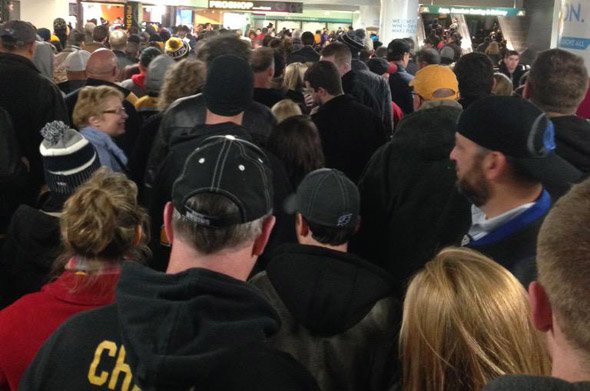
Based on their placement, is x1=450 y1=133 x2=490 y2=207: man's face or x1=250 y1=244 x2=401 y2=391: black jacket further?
x1=450 y1=133 x2=490 y2=207: man's face

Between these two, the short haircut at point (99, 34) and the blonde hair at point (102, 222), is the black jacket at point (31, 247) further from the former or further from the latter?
the short haircut at point (99, 34)

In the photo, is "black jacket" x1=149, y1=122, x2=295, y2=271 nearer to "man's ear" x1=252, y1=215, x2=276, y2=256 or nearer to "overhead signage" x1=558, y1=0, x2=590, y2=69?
"man's ear" x1=252, y1=215, x2=276, y2=256

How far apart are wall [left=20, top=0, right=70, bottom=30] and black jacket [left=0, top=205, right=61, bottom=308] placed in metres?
15.6

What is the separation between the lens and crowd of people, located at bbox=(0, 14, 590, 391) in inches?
62.1

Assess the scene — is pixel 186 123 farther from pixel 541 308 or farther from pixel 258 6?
pixel 258 6

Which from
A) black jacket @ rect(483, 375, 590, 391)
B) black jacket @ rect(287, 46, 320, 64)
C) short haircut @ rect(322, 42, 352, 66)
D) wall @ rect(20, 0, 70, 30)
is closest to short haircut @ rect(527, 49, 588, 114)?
black jacket @ rect(483, 375, 590, 391)

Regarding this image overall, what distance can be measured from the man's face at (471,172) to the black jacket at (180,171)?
34.6 inches

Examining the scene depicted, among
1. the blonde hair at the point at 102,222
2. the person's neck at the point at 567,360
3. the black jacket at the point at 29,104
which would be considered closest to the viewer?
the person's neck at the point at 567,360

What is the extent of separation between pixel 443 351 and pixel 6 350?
1220mm

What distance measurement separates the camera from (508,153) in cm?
Result: 280

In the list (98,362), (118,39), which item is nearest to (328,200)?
(98,362)

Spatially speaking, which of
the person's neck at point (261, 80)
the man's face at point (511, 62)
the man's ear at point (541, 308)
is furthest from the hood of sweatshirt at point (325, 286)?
the man's face at point (511, 62)

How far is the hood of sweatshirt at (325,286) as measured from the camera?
229 cm

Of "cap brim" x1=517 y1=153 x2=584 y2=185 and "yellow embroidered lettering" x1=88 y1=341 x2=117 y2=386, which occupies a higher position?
"cap brim" x1=517 y1=153 x2=584 y2=185
